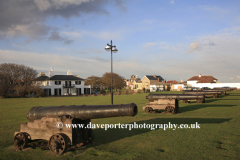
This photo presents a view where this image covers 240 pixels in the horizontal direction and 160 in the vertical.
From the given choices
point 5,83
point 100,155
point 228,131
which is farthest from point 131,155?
point 5,83

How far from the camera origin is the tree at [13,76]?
44.9m

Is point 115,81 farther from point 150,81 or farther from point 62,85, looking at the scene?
point 150,81

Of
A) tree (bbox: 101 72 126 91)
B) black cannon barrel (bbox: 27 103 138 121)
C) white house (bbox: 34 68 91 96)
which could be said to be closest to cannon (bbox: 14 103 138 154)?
black cannon barrel (bbox: 27 103 138 121)

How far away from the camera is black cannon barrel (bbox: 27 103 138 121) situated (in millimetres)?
5832

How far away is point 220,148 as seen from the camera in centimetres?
592

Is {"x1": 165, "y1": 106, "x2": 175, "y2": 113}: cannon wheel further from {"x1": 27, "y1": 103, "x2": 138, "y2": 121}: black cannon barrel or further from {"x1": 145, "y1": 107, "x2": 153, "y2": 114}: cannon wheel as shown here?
{"x1": 27, "y1": 103, "x2": 138, "y2": 121}: black cannon barrel

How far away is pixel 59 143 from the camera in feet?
18.5

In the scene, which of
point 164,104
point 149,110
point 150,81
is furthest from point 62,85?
point 164,104

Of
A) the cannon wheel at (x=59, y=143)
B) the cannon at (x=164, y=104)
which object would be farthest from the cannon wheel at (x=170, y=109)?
the cannon wheel at (x=59, y=143)

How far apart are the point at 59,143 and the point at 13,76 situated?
48.3m

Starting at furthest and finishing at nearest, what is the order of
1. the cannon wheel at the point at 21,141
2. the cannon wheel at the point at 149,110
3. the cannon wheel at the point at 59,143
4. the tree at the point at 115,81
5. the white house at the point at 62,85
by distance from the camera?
1. the tree at the point at 115,81
2. the white house at the point at 62,85
3. the cannon wheel at the point at 149,110
4. the cannon wheel at the point at 21,141
5. the cannon wheel at the point at 59,143

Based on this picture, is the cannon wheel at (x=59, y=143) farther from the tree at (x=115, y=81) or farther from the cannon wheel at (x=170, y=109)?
→ the tree at (x=115, y=81)

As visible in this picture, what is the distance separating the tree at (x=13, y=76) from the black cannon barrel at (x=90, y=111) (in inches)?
1628

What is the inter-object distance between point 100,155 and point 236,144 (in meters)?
4.48
